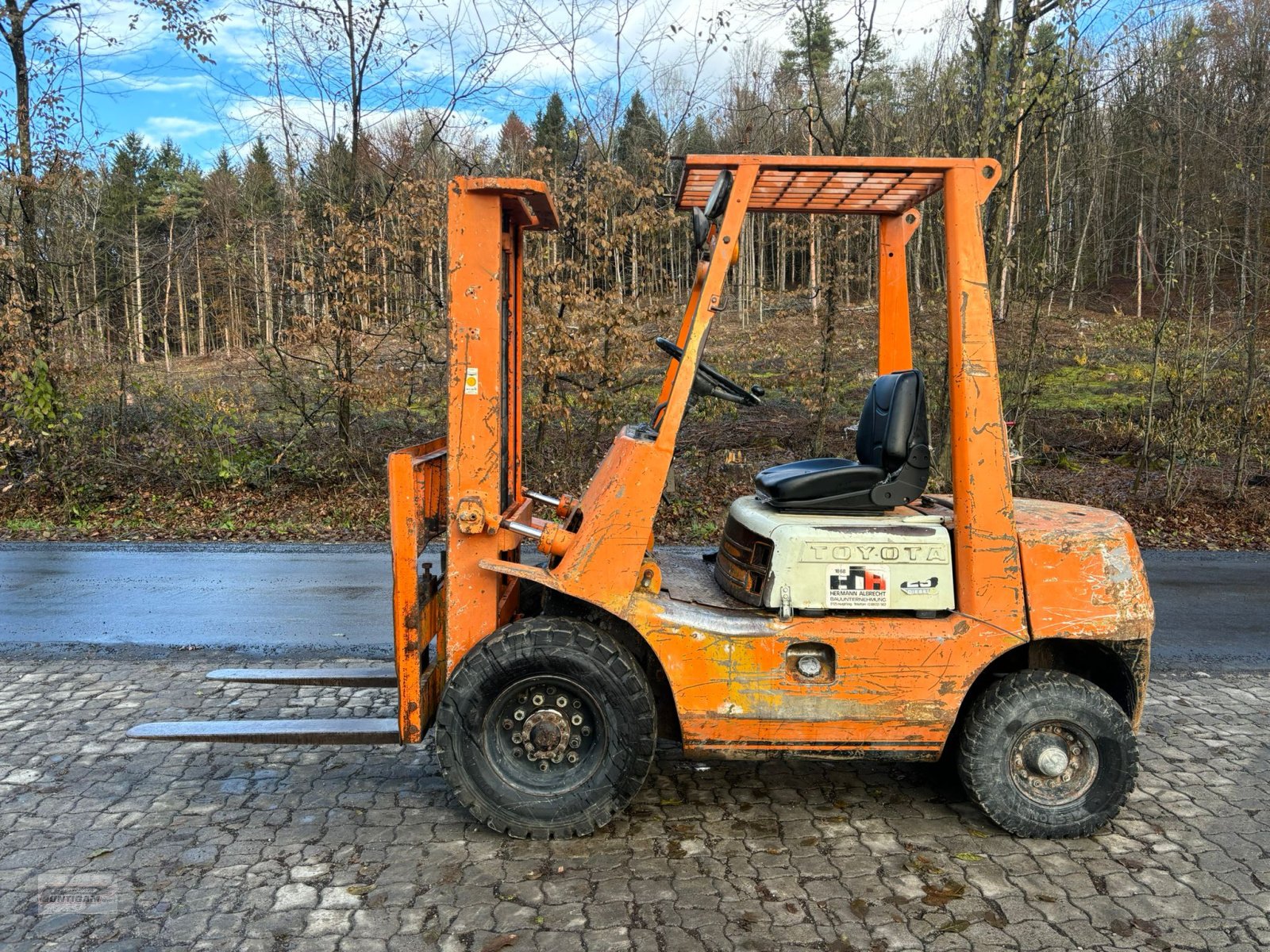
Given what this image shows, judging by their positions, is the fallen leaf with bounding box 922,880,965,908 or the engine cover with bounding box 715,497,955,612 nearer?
the fallen leaf with bounding box 922,880,965,908

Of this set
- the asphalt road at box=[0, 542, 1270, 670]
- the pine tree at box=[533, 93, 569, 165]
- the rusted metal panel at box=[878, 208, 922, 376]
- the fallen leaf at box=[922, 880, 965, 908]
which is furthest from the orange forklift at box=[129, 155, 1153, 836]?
the pine tree at box=[533, 93, 569, 165]

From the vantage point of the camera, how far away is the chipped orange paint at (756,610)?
160 inches

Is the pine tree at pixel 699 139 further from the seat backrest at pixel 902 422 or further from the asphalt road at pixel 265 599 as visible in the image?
the seat backrest at pixel 902 422

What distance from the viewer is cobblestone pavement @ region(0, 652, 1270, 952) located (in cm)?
346

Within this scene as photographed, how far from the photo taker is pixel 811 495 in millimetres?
4363

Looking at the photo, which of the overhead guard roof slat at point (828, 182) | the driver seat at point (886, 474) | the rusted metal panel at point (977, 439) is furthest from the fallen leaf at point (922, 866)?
the overhead guard roof slat at point (828, 182)

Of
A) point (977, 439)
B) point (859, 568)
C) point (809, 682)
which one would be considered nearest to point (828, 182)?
point (977, 439)

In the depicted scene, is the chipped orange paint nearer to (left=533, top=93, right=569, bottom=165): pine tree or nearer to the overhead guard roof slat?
the overhead guard roof slat

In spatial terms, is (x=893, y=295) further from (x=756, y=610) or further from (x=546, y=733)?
(x=546, y=733)

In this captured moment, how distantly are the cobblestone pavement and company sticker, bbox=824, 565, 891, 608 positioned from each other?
111cm

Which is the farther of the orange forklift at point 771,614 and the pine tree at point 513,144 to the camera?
the pine tree at point 513,144

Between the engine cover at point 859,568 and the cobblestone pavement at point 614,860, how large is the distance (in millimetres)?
1112

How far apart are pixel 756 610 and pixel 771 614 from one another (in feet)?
0.29

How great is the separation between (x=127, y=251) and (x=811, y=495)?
56.1 ft
